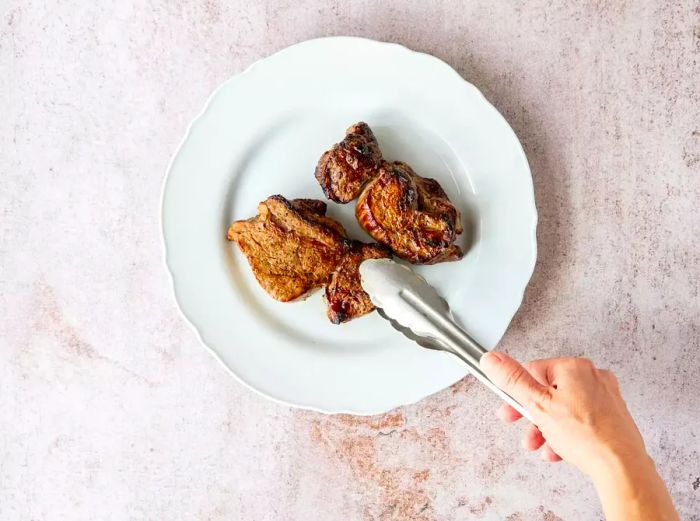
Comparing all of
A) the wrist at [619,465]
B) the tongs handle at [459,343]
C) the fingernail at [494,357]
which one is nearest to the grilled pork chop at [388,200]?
the tongs handle at [459,343]

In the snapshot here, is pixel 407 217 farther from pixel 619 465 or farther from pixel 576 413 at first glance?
pixel 619 465

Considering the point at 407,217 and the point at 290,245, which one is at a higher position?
the point at 407,217

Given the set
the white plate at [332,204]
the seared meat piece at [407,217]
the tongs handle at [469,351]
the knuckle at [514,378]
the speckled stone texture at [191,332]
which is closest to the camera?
the knuckle at [514,378]

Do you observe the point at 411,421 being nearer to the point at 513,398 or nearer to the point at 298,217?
the point at 513,398

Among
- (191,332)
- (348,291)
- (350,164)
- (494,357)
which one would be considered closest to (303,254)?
(348,291)

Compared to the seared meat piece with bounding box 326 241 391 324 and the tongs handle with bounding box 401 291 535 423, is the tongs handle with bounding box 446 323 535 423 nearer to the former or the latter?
the tongs handle with bounding box 401 291 535 423

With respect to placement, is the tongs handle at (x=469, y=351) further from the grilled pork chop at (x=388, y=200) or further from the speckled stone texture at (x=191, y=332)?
the speckled stone texture at (x=191, y=332)
